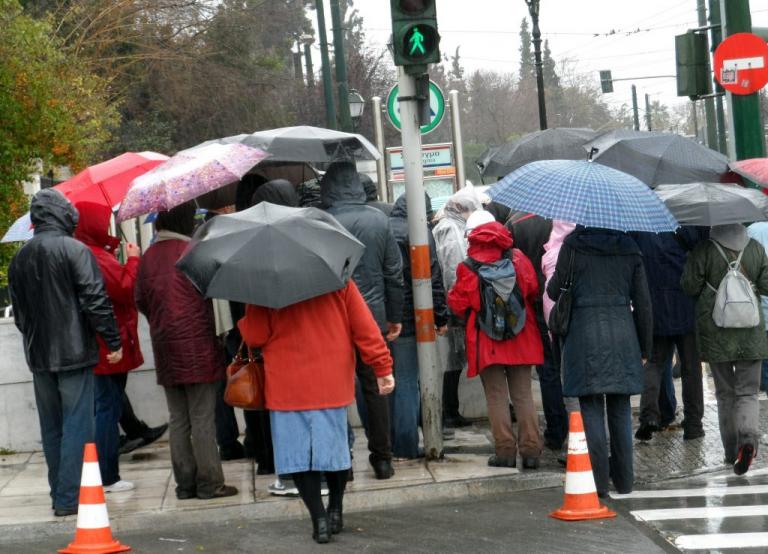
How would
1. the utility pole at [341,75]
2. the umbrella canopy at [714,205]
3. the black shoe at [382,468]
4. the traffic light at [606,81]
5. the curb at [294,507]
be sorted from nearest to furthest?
1. the curb at [294,507]
2. the umbrella canopy at [714,205]
3. the black shoe at [382,468]
4. the utility pole at [341,75]
5. the traffic light at [606,81]

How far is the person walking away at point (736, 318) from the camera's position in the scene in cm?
856

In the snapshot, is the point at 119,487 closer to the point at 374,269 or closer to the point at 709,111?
the point at 374,269

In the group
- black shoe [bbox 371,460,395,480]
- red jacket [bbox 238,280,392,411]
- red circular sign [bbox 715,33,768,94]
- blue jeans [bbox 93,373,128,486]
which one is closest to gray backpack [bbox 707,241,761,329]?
black shoe [bbox 371,460,395,480]

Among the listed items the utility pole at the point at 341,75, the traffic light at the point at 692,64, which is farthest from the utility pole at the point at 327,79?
the traffic light at the point at 692,64

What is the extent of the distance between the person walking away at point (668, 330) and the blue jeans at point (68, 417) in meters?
3.97

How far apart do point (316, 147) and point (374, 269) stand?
885 mm

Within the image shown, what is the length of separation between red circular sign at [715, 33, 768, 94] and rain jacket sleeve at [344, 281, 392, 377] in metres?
6.11

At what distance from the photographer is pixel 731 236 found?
28.5 ft

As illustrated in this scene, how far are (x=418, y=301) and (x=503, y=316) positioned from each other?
67cm

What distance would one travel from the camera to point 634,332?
8.13m

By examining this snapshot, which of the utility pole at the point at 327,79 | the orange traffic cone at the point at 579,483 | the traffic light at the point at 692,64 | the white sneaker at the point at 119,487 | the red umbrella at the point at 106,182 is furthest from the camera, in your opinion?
the utility pole at the point at 327,79

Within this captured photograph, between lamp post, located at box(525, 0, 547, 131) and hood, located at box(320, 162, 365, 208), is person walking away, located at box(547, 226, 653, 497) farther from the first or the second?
lamp post, located at box(525, 0, 547, 131)

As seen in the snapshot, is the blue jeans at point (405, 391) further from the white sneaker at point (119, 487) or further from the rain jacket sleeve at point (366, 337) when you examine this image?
the rain jacket sleeve at point (366, 337)

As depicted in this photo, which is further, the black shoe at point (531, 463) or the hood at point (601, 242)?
the black shoe at point (531, 463)
